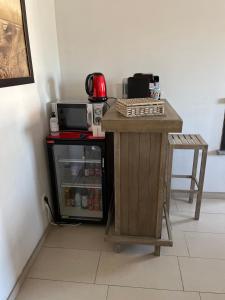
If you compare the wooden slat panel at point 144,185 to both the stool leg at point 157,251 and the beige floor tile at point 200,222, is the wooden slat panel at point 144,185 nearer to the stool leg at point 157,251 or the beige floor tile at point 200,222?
the stool leg at point 157,251

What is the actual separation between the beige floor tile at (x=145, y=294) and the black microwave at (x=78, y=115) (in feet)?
3.93

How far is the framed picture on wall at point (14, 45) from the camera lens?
137 cm

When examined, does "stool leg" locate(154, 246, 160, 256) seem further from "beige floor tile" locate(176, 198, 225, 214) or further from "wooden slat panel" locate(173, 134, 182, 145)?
"wooden slat panel" locate(173, 134, 182, 145)

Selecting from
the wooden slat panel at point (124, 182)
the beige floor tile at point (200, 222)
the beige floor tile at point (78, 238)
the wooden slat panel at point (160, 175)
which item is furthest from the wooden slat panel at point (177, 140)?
the beige floor tile at point (78, 238)

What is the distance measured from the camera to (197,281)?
1604mm

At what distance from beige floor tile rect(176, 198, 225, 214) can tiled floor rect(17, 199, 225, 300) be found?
0.69 feet

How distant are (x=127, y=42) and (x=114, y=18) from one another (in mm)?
228

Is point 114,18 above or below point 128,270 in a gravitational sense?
above

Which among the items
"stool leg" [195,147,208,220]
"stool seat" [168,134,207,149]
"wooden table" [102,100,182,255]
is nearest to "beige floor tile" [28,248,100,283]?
"wooden table" [102,100,182,255]

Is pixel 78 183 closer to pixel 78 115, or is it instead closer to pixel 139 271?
pixel 78 115

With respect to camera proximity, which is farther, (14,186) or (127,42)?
(127,42)

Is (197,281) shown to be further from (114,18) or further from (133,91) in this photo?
(114,18)

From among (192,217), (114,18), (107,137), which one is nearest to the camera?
(107,137)

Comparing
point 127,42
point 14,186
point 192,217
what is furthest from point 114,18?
point 192,217
